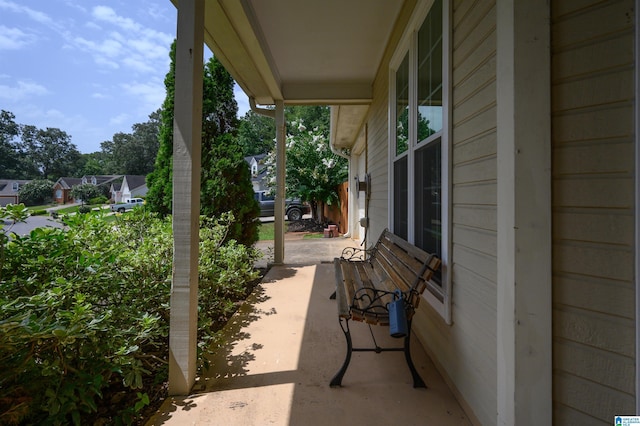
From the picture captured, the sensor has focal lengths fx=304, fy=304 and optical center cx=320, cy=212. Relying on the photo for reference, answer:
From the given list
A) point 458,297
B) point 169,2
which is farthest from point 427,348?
point 169,2

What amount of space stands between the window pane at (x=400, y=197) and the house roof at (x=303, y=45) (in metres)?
1.58

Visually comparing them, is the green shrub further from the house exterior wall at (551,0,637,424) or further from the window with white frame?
the house exterior wall at (551,0,637,424)

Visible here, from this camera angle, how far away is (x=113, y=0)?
9.36 feet

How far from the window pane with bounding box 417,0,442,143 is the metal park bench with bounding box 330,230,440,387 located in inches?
37.7

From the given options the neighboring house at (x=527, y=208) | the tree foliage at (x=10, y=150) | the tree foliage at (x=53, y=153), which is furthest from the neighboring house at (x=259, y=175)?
the neighboring house at (x=527, y=208)

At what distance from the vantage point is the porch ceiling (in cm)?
303

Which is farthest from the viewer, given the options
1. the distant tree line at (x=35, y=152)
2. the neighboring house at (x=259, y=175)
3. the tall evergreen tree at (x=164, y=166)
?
the neighboring house at (x=259, y=175)

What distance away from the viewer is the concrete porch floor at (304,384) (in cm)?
161

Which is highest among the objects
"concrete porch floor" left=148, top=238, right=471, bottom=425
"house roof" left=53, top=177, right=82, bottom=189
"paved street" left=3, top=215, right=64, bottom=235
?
"house roof" left=53, top=177, right=82, bottom=189

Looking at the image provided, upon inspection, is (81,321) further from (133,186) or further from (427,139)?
(133,186)

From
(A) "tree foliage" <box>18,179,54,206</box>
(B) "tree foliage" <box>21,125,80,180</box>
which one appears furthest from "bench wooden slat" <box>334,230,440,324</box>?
(B) "tree foliage" <box>21,125,80,180</box>

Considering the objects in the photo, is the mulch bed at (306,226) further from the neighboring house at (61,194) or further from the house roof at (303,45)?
the neighboring house at (61,194)

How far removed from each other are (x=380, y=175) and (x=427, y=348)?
2569mm

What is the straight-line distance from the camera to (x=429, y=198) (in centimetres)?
229
